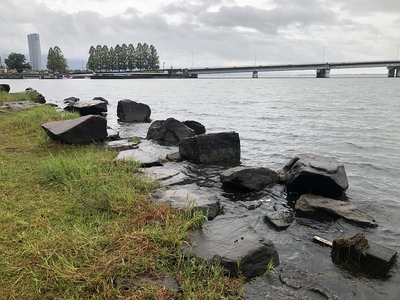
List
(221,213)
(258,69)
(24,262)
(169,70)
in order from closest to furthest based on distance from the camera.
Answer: (24,262), (221,213), (258,69), (169,70)

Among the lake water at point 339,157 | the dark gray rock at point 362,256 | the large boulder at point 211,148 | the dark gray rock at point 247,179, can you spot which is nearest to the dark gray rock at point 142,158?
the large boulder at point 211,148

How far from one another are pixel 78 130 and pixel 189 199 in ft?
22.8

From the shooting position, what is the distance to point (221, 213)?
23.3 ft

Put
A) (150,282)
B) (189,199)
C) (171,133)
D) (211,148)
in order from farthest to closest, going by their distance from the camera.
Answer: (171,133) < (211,148) < (189,199) < (150,282)

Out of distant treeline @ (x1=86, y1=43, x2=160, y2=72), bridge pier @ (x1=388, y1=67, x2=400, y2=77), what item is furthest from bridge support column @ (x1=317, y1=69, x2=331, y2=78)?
distant treeline @ (x1=86, y1=43, x2=160, y2=72)

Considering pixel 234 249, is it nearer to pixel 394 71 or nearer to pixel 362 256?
pixel 362 256

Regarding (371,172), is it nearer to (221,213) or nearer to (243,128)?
(221,213)

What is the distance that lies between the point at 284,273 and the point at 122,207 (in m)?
3.15

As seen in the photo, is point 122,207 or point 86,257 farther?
point 122,207

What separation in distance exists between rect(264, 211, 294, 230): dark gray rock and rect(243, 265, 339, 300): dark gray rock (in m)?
1.75

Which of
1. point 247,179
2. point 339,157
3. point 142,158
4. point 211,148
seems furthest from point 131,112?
point 247,179

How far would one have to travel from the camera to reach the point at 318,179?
28.2 feet

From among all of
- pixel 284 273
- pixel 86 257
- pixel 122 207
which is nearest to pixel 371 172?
pixel 284 273

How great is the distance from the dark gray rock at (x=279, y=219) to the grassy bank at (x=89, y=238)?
200cm
